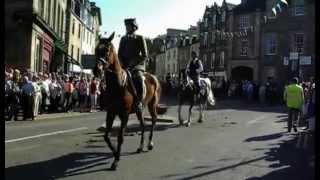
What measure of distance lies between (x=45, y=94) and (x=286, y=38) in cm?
3920

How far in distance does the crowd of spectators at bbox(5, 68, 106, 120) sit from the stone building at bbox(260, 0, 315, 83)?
29924mm

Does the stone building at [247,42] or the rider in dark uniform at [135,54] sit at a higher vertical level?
the stone building at [247,42]

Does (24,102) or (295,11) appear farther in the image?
(295,11)

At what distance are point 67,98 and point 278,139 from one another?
1362 cm

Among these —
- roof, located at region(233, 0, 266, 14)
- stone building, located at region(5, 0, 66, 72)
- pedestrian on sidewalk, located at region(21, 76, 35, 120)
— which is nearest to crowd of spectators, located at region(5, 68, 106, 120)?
pedestrian on sidewalk, located at region(21, 76, 35, 120)

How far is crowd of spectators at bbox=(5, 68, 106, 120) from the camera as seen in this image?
21.8 m

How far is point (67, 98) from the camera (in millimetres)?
27688

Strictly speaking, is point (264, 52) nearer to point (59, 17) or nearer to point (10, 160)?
point (59, 17)

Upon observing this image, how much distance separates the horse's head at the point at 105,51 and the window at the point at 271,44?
51096mm

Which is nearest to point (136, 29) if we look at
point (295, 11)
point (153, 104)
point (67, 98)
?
point (153, 104)

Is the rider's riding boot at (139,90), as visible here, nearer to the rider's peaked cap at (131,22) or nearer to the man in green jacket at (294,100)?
the rider's peaked cap at (131,22)

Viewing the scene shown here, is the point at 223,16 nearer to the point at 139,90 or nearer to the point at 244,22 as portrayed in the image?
the point at 244,22

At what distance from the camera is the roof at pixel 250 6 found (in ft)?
213

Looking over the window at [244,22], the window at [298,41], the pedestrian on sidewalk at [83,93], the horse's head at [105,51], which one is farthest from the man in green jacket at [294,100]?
the window at [244,22]
